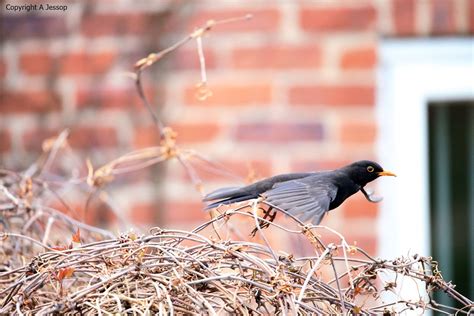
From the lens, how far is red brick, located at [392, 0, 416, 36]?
2627 mm

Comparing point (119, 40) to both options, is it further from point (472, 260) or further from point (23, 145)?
point (472, 260)

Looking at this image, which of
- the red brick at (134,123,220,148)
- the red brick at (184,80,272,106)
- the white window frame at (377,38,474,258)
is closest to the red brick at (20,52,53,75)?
the red brick at (134,123,220,148)

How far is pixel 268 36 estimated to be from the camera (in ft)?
8.60

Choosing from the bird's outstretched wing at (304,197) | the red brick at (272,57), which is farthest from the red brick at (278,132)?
the bird's outstretched wing at (304,197)

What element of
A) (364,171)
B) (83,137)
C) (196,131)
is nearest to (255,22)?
(196,131)

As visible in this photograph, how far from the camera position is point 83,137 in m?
2.65

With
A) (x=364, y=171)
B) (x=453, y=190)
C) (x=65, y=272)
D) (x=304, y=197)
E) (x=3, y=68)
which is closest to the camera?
(x=65, y=272)

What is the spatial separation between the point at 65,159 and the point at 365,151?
2.61ft

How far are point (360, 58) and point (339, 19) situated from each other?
12 cm

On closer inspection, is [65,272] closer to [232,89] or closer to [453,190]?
[232,89]

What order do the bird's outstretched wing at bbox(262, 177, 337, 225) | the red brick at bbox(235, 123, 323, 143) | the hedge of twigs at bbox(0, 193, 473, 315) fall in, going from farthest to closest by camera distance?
the red brick at bbox(235, 123, 323, 143)
the bird's outstretched wing at bbox(262, 177, 337, 225)
the hedge of twigs at bbox(0, 193, 473, 315)

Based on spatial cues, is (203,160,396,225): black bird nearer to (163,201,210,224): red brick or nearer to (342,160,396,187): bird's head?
(342,160,396,187): bird's head

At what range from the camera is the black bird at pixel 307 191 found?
4.21 ft

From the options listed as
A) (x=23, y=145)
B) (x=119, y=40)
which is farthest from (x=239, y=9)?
(x=23, y=145)
